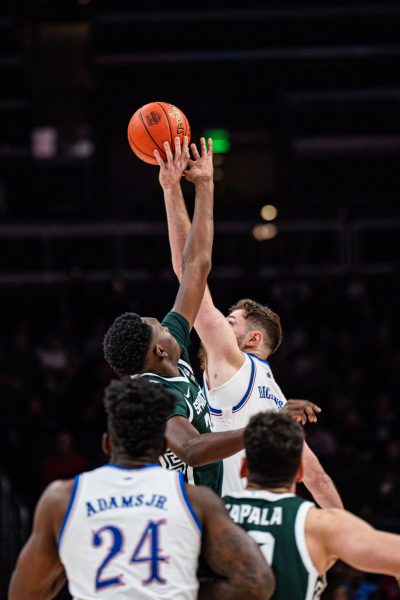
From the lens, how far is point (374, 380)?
46.8ft

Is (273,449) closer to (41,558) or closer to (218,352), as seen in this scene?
(41,558)

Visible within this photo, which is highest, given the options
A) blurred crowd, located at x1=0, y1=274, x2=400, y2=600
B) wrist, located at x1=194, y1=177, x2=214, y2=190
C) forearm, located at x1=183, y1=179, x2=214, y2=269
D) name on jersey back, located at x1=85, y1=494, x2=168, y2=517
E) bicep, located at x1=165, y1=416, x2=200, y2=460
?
wrist, located at x1=194, y1=177, x2=214, y2=190

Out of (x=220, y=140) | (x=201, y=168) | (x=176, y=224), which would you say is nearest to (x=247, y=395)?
(x=176, y=224)

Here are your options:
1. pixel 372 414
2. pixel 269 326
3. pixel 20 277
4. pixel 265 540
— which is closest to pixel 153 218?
pixel 20 277

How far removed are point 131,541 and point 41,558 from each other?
43cm

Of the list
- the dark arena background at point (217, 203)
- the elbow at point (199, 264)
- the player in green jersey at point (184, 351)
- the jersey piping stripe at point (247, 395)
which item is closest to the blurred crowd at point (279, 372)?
the dark arena background at point (217, 203)

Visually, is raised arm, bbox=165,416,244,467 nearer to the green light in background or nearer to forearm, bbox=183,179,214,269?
forearm, bbox=183,179,214,269

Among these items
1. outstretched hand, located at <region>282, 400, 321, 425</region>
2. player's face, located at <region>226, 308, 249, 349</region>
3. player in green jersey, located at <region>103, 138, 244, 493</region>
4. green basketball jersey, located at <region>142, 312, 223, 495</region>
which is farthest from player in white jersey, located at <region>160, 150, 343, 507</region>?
outstretched hand, located at <region>282, 400, 321, 425</region>

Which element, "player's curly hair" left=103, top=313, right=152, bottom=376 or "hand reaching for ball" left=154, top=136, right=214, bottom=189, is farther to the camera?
"hand reaching for ball" left=154, top=136, right=214, bottom=189

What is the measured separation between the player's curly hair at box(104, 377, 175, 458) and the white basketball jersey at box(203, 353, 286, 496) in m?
1.93

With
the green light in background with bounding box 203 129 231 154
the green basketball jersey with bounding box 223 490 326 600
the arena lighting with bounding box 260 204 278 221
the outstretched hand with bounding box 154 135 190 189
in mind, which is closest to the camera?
the green basketball jersey with bounding box 223 490 326 600

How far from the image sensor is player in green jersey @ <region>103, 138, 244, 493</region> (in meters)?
4.75

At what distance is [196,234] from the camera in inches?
235

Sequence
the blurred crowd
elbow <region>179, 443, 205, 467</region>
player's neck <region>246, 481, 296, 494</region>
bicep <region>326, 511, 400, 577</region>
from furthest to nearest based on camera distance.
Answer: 1. the blurred crowd
2. elbow <region>179, 443, 205, 467</region>
3. player's neck <region>246, 481, 296, 494</region>
4. bicep <region>326, 511, 400, 577</region>
